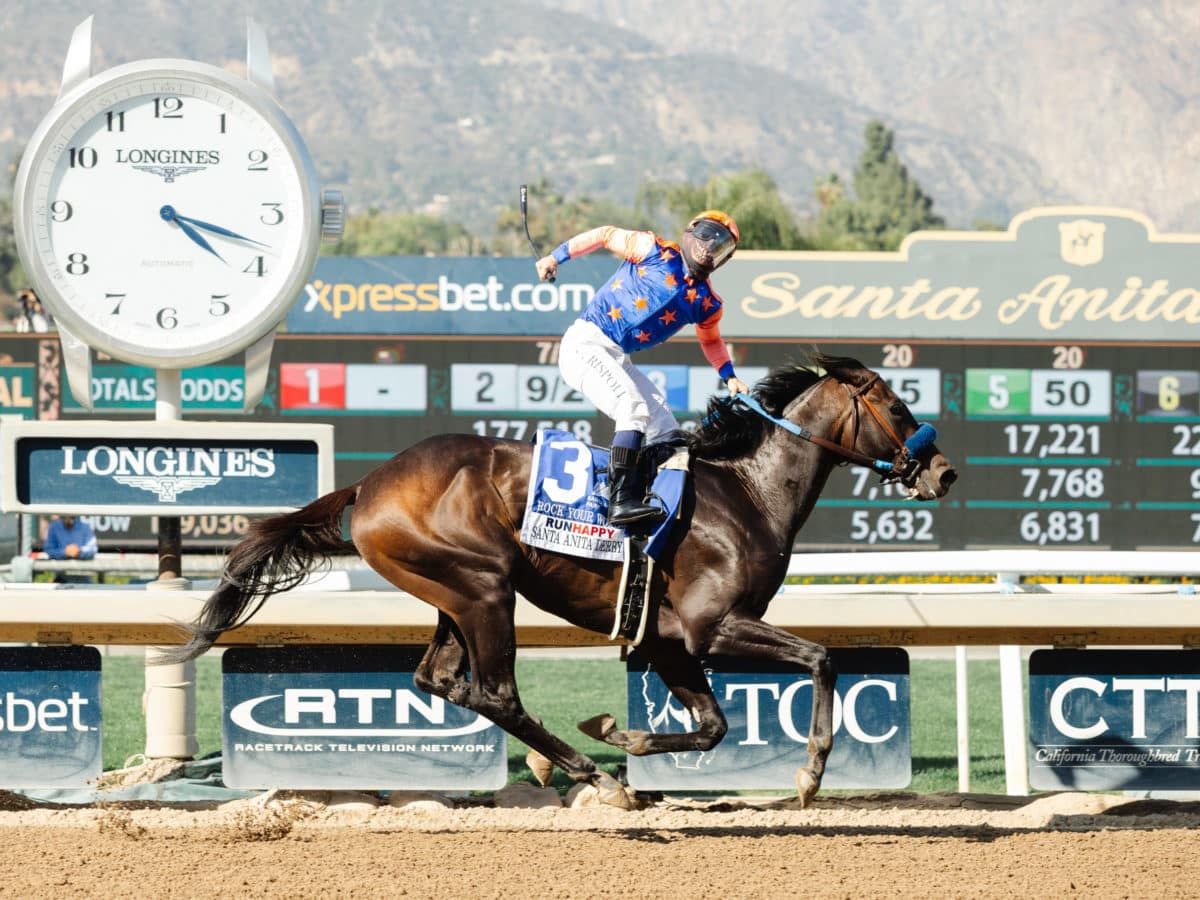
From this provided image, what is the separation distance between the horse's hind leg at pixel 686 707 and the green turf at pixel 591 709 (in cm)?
200

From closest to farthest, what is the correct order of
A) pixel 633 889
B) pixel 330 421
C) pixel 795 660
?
pixel 633 889
pixel 795 660
pixel 330 421

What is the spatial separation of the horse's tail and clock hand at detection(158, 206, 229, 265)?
1436mm

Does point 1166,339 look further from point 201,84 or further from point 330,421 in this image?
point 201,84

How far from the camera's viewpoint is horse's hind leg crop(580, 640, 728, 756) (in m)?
5.65

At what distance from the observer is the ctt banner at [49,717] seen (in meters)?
6.69

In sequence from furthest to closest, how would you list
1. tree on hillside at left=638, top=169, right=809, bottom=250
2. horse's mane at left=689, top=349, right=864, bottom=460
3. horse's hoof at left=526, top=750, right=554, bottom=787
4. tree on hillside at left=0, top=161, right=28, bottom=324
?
tree on hillside at left=0, top=161, right=28, bottom=324
tree on hillside at left=638, top=169, right=809, bottom=250
horse's hoof at left=526, top=750, right=554, bottom=787
horse's mane at left=689, top=349, right=864, bottom=460

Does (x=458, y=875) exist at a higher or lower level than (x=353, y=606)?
lower

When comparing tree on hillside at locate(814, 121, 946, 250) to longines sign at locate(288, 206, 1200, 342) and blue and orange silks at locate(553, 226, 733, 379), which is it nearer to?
longines sign at locate(288, 206, 1200, 342)

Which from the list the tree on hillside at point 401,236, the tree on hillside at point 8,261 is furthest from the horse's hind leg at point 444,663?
the tree on hillside at point 8,261

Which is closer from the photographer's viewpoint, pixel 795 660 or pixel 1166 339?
pixel 795 660

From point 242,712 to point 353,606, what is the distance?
76 centimetres

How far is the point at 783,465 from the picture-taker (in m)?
5.97

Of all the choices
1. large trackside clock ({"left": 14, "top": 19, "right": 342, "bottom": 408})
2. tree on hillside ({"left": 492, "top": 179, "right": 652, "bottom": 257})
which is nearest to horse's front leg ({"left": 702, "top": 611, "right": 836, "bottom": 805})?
large trackside clock ({"left": 14, "top": 19, "right": 342, "bottom": 408})

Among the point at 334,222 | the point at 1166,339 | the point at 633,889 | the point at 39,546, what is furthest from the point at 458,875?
the point at 1166,339
